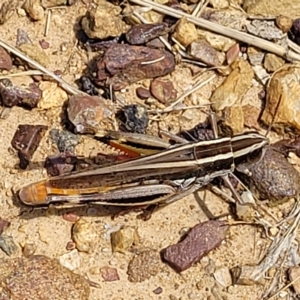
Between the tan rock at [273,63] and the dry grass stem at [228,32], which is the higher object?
the dry grass stem at [228,32]

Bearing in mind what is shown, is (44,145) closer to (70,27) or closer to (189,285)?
(70,27)

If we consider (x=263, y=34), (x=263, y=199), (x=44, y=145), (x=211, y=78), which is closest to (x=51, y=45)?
(x=44, y=145)

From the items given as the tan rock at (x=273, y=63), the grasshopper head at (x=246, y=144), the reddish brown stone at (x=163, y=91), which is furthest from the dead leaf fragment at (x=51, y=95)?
the tan rock at (x=273, y=63)

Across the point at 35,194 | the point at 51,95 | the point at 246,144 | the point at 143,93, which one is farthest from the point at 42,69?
the point at 246,144

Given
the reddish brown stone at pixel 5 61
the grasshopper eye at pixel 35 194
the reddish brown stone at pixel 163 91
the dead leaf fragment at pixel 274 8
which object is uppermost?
the dead leaf fragment at pixel 274 8

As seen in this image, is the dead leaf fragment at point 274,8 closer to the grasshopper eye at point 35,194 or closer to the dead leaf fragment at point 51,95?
the dead leaf fragment at point 51,95

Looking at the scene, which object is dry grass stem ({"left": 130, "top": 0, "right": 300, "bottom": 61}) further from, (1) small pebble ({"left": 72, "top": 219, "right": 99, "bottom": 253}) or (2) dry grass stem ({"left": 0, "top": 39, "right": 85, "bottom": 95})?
(1) small pebble ({"left": 72, "top": 219, "right": 99, "bottom": 253})
